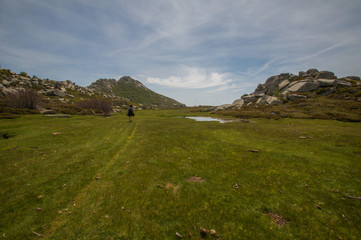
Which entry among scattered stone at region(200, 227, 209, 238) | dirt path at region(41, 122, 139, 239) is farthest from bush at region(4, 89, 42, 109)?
scattered stone at region(200, 227, 209, 238)

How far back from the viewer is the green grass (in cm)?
670

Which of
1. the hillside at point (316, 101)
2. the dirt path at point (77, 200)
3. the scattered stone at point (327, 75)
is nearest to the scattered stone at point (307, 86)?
the hillside at point (316, 101)

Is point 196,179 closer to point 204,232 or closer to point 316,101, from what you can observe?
point 204,232

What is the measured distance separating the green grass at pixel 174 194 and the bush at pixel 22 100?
5110 cm

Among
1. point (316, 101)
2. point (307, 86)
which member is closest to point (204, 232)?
point (316, 101)

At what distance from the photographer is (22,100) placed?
164ft

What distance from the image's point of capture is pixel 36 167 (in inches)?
493

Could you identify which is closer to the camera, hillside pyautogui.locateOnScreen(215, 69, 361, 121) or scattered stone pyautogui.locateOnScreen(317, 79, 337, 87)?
hillside pyautogui.locateOnScreen(215, 69, 361, 121)

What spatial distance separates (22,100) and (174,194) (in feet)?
237

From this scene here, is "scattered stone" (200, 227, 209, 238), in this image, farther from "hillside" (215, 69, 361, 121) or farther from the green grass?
"hillside" (215, 69, 361, 121)

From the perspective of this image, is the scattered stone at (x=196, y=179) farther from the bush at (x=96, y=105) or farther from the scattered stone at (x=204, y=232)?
the bush at (x=96, y=105)

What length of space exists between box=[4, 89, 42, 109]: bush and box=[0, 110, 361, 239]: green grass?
51097mm

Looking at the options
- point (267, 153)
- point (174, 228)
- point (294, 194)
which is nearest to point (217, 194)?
point (174, 228)

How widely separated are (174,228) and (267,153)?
1514 cm
